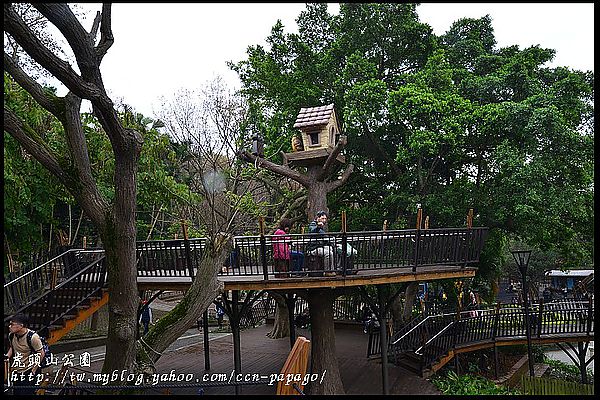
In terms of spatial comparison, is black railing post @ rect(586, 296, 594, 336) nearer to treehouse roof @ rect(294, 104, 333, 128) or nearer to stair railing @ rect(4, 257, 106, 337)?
treehouse roof @ rect(294, 104, 333, 128)

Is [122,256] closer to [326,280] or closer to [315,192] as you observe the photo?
[326,280]

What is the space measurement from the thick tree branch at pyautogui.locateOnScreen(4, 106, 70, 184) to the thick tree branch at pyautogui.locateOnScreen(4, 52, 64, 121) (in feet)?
1.44

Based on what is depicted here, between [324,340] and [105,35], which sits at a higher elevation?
[105,35]

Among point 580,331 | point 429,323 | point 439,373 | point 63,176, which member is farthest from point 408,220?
point 63,176

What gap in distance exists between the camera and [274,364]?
13156 mm

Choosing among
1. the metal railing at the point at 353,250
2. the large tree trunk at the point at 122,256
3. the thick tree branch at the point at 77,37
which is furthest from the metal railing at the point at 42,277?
the thick tree branch at the point at 77,37

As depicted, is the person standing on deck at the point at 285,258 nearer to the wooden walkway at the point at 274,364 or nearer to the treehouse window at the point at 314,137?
the wooden walkway at the point at 274,364

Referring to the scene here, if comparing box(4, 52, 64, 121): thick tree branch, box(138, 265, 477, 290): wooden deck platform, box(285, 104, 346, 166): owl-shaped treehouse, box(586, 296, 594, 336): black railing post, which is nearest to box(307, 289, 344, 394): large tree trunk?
box(138, 265, 477, 290): wooden deck platform

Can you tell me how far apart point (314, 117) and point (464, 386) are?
794cm

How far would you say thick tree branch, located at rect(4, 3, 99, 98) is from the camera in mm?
5348

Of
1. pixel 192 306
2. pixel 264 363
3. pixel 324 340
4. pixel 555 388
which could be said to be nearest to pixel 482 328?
pixel 555 388

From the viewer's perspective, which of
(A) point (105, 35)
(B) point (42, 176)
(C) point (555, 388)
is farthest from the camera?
(B) point (42, 176)

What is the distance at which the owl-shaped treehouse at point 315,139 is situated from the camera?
11.3 metres

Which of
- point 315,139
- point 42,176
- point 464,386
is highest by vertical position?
point 315,139
